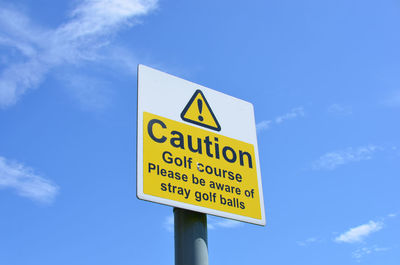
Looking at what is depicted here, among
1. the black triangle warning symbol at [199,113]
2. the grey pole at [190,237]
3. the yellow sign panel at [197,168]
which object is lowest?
the grey pole at [190,237]

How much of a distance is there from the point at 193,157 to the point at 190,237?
59 centimetres

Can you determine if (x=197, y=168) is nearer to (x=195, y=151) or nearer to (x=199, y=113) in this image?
(x=195, y=151)

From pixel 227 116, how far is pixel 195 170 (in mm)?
742

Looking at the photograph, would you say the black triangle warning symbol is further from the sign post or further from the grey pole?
the grey pole

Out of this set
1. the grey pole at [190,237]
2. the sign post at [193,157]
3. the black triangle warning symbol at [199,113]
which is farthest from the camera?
the black triangle warning symbol at [199,113]

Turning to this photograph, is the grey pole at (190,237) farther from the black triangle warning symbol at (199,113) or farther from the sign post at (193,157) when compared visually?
the black triangle warning symbol at (199,113)

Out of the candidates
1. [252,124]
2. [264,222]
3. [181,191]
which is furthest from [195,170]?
[252,124]

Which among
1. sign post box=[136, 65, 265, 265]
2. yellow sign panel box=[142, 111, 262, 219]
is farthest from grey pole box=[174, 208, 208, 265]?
yellow sign panel box=[142, 111, 262, 219]

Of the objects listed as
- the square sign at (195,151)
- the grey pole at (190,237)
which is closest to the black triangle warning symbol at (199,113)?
the square sign at (195,151)

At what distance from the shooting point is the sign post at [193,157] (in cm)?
320

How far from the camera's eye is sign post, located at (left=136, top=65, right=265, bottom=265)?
10.5ft

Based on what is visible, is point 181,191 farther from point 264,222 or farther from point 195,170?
point 264,222

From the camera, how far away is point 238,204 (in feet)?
11.5

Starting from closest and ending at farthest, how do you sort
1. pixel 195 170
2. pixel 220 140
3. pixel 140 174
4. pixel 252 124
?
pixel 140 174 → pixel 195 170 → pixel 220 140 → pixel 252 124
